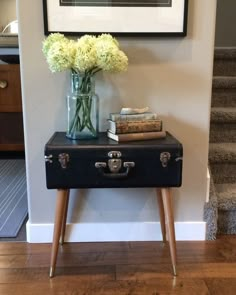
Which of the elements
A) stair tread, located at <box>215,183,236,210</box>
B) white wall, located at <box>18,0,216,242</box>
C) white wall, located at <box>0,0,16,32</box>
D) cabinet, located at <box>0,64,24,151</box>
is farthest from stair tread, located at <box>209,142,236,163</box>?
white wall, located at <box>0,0,16,32</box>

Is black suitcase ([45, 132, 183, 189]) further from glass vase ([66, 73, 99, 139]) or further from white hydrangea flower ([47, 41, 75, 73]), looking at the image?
white hydrangea flower ([47, 41, 75, 73])

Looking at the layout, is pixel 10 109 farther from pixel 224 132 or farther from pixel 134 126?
pixel 134 126

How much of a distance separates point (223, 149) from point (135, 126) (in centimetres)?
79

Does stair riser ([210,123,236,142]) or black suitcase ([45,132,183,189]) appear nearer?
black suitcase ([45,132,183,189])

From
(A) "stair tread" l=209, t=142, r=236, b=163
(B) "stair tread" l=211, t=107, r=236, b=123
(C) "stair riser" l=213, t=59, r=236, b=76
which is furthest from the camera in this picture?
(C) "stair riser" l=213, t=59, r=236, b=76

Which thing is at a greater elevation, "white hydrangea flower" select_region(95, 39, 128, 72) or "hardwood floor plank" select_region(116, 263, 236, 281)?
"white hydrangea flower" select_region(95, 39, 128, 72)

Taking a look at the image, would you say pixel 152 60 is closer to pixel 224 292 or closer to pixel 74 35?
pixel 74 35

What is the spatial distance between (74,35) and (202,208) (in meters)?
1.04

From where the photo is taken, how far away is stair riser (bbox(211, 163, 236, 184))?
209 cm

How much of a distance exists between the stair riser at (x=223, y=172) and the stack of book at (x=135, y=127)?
64 centimetres

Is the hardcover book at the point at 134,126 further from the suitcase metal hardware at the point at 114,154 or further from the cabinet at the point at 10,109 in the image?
the cabinet at the point at 10,109

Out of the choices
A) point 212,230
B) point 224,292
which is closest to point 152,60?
point 212,230

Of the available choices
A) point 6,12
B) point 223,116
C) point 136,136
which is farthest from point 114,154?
point 6,12

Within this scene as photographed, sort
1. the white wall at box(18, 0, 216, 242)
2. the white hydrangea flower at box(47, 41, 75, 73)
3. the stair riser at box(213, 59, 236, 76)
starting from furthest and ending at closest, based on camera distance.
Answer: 1. the stair riser at box(213, 59, 236, 76)
2. the white wall at box(18, 0, 216, 242)
3. the white hydrangea flower at box(47, 41, 75, 73)
